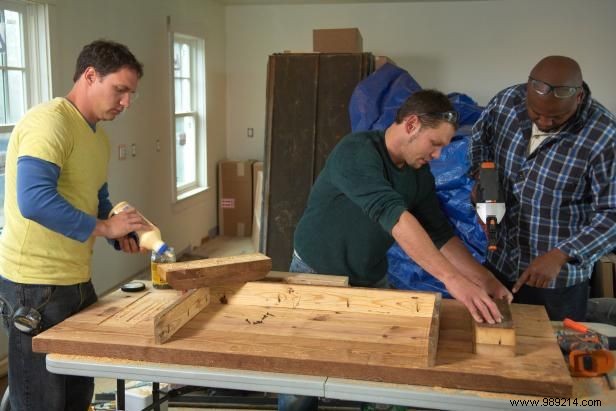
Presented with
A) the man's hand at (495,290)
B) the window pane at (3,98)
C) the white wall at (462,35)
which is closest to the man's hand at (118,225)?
the man's hand at (495,290)

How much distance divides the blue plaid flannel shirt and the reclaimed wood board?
0.40 meters

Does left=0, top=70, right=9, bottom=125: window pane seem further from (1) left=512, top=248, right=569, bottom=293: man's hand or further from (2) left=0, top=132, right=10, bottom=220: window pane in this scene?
(1) left=512, top=248, right=569, bottom=293: man's hand

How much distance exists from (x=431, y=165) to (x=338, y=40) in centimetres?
205

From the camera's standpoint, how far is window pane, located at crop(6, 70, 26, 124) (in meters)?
3.66

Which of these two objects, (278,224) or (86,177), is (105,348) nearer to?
(86,177)

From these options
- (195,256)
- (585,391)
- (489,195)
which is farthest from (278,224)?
(585,391)

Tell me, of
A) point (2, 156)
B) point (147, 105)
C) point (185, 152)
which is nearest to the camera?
point (2, 156)

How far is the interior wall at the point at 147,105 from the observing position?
410 cm

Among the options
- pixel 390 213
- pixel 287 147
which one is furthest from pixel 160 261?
pixel 287 147

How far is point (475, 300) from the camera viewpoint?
1.67 m

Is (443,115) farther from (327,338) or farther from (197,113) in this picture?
(197,113)

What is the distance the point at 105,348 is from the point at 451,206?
8.09 feet

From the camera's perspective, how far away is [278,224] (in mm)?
5219

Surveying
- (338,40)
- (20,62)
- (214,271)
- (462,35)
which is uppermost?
(462,35)
